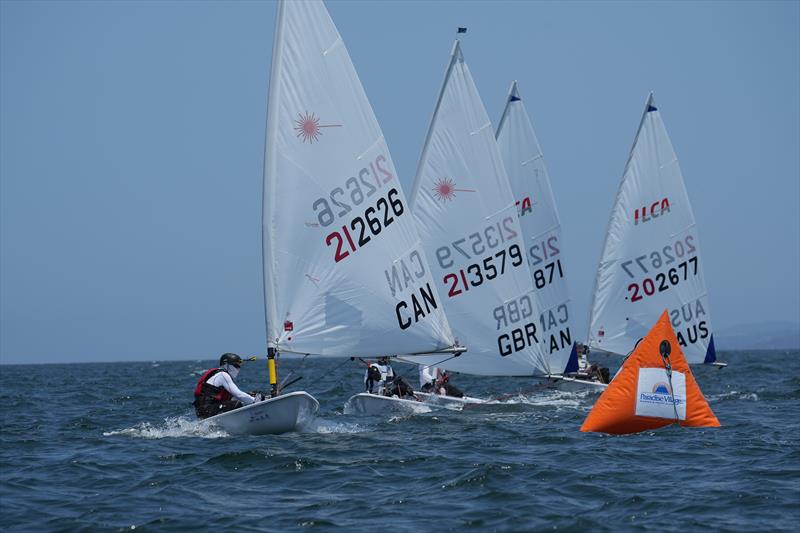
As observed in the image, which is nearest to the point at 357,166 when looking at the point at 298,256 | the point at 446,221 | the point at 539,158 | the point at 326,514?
the point at 298,256

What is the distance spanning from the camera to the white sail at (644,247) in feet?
101

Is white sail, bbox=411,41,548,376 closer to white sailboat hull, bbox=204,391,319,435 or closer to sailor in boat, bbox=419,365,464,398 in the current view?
sailor in boat, bbox=419,365,464,398

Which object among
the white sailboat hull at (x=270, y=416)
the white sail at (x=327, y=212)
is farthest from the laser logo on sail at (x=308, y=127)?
the white sailboat hull at (x=270, y=416)

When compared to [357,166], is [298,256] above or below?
below

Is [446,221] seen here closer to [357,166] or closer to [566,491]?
[357,166]

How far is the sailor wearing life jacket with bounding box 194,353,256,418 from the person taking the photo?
53.8 ft

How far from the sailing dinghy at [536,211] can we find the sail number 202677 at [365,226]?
409 inches

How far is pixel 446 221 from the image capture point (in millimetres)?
22844

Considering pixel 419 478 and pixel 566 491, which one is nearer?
pixel 566 491

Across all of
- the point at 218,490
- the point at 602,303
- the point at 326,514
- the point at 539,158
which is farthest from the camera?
the point at 602,303

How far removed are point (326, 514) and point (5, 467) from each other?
18.5ft

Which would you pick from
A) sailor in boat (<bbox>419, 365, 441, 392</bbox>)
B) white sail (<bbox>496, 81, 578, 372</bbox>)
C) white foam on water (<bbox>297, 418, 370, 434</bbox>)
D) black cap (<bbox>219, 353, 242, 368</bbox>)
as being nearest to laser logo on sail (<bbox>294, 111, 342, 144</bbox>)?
black cap (<bbox>219, 353, 242, 368</bbox>)

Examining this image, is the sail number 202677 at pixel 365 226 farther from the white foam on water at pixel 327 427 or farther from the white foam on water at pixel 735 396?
the white foam on water at pixel 735 396

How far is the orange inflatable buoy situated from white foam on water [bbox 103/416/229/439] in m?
6.27
